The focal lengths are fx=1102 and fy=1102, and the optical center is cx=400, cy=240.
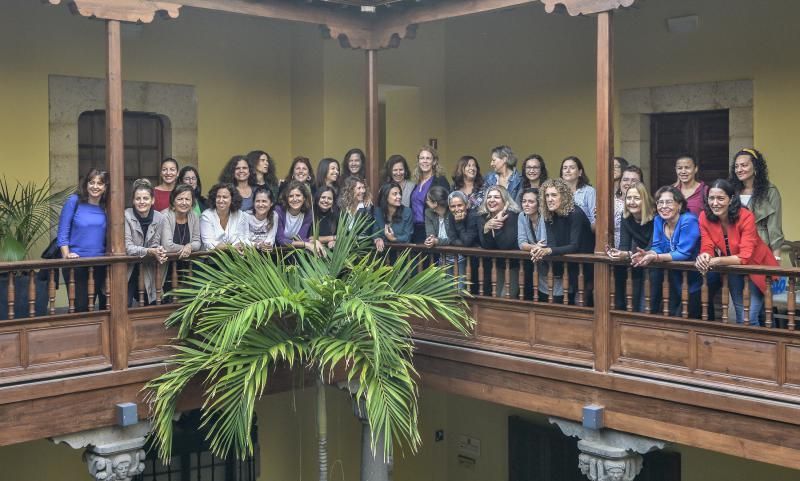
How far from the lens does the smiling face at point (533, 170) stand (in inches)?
402

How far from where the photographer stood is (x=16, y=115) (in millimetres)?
11453

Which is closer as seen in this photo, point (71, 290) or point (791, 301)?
point (791, 301)

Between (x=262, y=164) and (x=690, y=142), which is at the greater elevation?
(x=690, y=142)

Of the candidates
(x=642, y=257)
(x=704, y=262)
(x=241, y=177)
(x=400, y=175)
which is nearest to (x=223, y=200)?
(x=241, y=177)

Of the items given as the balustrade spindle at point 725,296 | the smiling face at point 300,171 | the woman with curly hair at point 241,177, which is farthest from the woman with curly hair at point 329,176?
the balustrade spindle at point 725,296

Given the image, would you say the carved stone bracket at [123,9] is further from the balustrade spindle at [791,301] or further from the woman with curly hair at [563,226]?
the balustrade spindle at [791,301]

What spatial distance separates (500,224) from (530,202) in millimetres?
477

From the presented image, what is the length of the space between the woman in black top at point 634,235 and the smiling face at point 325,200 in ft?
9.07

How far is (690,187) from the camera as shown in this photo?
909cm

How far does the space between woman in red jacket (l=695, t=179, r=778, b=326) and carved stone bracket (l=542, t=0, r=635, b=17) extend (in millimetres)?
1880

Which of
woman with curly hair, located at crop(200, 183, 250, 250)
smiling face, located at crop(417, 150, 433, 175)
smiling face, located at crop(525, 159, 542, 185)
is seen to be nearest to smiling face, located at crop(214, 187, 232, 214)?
woman with curly hair, located at crop(200, 183, 250, 250)

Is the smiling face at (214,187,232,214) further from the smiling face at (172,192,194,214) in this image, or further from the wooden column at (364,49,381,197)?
the wooden column at (364,49,381,197)

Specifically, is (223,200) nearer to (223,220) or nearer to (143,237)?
(223,220)

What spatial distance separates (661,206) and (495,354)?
236 centimetres
